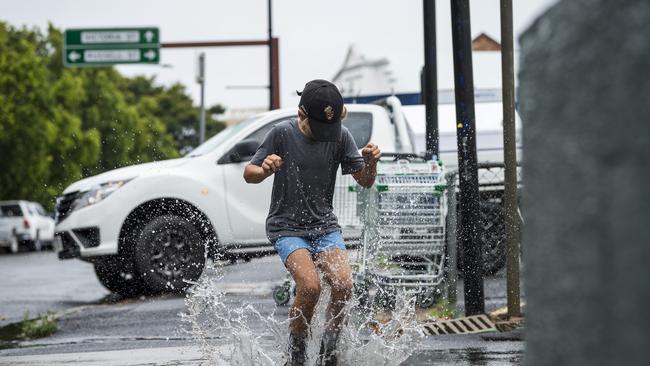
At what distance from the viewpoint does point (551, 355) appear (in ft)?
6.35

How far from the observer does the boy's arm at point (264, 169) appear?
5.22 m

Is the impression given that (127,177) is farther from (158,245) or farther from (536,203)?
(536,203)

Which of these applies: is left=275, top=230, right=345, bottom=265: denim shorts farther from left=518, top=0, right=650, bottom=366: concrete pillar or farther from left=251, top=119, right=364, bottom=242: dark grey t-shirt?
left=518, top=0, right=650, bottom=366: concrete pillar

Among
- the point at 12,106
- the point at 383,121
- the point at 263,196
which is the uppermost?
the point at 12,106

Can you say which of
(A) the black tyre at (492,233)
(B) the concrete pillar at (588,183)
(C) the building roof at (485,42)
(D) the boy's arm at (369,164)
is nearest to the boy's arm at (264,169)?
(D) the boy's arm at (369,164)

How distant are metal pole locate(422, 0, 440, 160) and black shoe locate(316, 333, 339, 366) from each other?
4.61 meters

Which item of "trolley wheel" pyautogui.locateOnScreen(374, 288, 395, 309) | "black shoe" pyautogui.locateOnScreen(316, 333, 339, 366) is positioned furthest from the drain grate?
"black shoe" pyautogui.locateOnScreen(316, 333, 339, 366)

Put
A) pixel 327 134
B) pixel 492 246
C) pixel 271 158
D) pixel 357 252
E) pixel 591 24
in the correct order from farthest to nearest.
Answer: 1. pixel 492 246
2. pixel 357 252
3. pixel 327 134
4. pixel 271 158
5. pixel 591 24

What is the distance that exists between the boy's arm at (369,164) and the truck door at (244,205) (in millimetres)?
5596

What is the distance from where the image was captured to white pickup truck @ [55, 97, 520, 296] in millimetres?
10859

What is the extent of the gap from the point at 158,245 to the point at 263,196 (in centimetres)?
136

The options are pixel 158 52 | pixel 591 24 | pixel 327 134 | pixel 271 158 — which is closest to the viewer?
pixel 591 24

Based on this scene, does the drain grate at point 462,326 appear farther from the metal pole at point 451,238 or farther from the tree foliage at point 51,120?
the tree foliage at point 51,120

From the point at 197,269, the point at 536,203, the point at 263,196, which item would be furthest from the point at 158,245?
the point at 536,203
